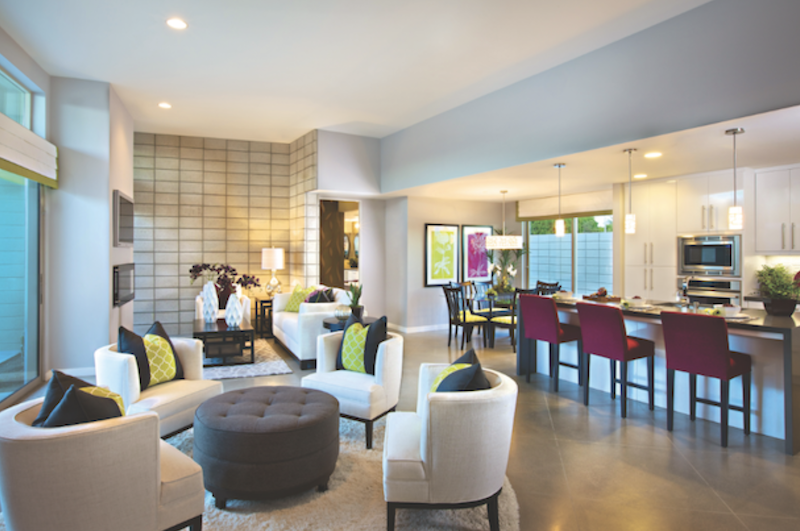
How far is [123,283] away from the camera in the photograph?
554 centimetres

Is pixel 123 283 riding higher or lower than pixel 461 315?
higher

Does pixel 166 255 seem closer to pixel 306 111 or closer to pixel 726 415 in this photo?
pixel 306 111

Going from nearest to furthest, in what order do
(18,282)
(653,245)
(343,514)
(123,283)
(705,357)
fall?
(343,514) < (705,357) < (18,282) < (123,283) < (653,245)

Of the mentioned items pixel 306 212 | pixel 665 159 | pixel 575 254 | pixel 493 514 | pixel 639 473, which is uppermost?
pixel 665 159

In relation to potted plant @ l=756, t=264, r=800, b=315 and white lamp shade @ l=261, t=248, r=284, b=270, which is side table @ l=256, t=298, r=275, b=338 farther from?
potted plant @ l=756, t=264, r=800, b=315

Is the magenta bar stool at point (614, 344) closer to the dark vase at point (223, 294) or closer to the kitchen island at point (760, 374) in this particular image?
the kitchen island at point (760, 374)

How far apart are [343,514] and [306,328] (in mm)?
3124

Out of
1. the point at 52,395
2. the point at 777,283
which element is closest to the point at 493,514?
the point at 52,395

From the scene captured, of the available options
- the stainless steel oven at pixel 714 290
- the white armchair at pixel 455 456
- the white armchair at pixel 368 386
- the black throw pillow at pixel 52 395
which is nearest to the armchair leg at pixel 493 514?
the white armchair at pixel 455 456

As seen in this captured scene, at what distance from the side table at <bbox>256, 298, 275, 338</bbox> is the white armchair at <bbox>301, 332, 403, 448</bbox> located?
402cm

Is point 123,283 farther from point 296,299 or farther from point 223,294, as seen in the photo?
point 296,299

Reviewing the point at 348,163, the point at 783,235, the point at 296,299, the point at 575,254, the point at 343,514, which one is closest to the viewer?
the point at 343,514

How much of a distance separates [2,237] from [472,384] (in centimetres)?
420

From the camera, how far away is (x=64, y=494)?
170 cm
